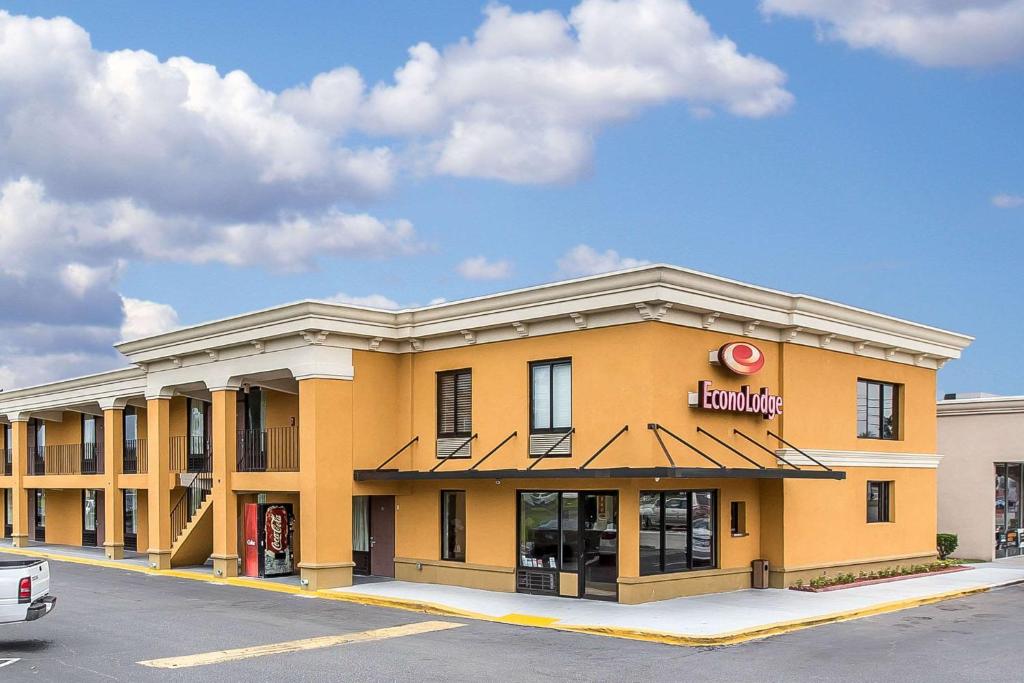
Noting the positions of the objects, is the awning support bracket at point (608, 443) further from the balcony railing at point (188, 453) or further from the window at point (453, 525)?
the balcony railing at point (188, 453)

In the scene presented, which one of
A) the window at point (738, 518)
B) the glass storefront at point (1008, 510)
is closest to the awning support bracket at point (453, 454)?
the window at point (738, 518)

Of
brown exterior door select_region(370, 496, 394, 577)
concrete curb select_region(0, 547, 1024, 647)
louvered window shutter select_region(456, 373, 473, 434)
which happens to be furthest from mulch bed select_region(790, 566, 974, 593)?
brown exterior door select_region(370, 496, 394, 577)

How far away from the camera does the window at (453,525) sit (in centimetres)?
2705

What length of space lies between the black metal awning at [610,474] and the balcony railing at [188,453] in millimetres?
10060

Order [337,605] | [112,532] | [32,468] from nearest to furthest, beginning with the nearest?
1. [337,605]
2. [112,532]
3. [32,468]

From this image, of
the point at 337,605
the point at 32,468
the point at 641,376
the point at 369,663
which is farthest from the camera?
the point at 32,468

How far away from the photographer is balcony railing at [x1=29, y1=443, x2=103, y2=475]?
42.7 metres

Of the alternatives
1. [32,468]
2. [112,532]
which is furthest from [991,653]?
[32,468]

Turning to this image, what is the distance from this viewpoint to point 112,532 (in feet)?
122

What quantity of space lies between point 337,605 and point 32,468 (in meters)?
29.7

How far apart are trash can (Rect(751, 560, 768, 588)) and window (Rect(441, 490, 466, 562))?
700 centimetres

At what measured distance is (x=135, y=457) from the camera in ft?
131

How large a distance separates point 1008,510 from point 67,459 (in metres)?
35.9

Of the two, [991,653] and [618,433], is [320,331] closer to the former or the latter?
[618,433]
